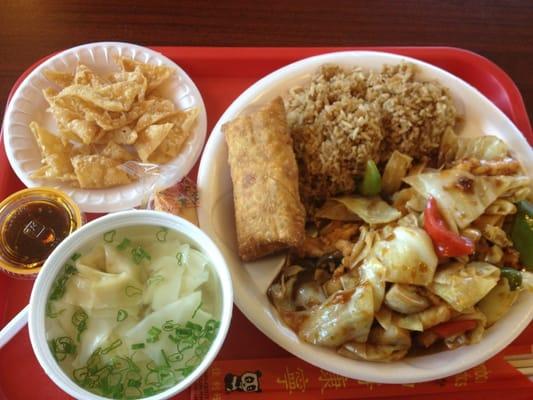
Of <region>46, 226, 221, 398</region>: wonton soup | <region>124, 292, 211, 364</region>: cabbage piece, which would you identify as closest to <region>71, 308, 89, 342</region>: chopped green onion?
<region>46, 226, 221, 398</region>: wonton soup

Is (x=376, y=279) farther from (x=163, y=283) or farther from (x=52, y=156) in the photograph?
(x=52, y=156)

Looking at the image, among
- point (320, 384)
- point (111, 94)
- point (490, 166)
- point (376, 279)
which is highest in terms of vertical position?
point (111, 94)

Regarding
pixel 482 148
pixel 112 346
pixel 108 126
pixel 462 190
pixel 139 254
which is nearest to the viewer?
pixel 112 346

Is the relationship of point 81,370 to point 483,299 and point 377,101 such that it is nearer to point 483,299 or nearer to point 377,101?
point 483,299

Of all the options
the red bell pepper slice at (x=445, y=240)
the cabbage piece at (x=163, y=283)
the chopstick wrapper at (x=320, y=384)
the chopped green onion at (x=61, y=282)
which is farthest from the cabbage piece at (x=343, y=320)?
the chopped green onion at (x=61, y=282)

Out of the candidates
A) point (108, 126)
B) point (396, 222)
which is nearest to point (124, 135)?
point (108, 126)

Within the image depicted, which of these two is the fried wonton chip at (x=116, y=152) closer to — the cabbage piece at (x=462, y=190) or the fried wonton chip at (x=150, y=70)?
the fried wonton chip at (x=150, y=70)
